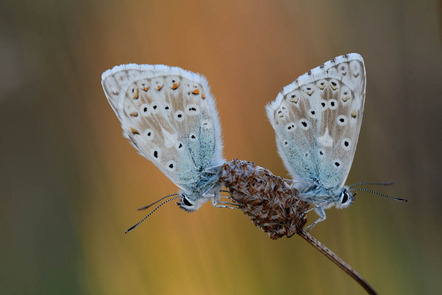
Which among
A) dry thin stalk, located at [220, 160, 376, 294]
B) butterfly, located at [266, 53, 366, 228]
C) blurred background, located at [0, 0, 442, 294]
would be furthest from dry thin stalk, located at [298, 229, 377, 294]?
blurred background, located at [0, 0, 442, 294]

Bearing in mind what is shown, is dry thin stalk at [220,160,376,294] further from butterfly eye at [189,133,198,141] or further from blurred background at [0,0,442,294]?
blurred background at [0,0,442,294]

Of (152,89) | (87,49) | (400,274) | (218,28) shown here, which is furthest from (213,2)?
(400,274)

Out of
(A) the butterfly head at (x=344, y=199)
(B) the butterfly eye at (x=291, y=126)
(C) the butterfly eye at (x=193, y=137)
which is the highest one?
(C) the butterfly eye at (x=193, y=137)

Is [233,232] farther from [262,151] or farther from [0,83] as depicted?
[0,83]

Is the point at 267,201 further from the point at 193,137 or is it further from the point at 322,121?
the point at 193,137

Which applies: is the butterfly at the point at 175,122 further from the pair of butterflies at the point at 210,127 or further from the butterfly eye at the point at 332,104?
the butterfly eye at the point at 332,104

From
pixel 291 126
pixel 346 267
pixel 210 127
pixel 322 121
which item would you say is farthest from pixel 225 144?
pixel 346 267

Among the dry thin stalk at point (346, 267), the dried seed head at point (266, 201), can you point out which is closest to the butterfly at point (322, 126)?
the dried seed head at point (266, 201)
